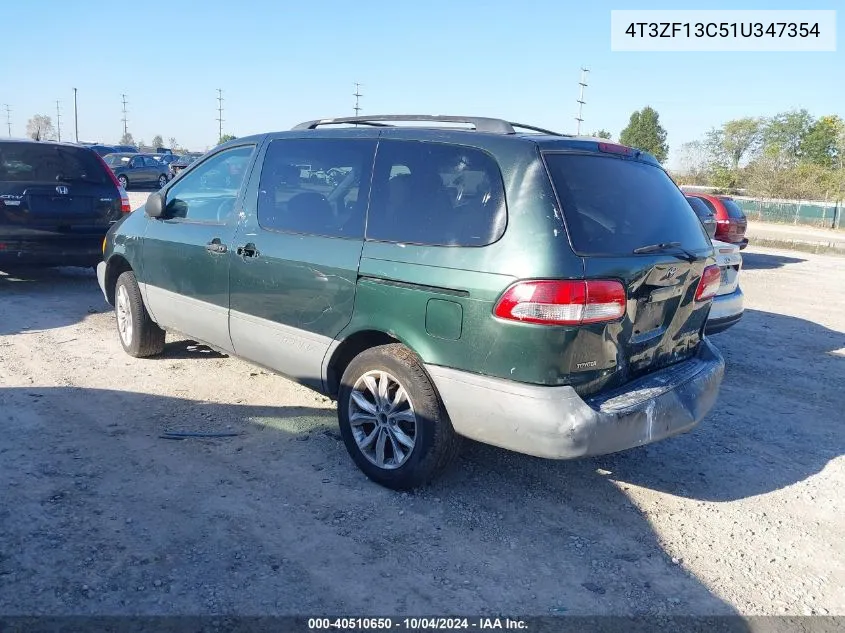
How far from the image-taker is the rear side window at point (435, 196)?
3.34m

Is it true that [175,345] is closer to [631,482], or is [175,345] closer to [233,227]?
[233,227]

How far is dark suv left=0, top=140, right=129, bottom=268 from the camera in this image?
7773 mm

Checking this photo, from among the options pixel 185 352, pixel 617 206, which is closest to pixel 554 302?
pixel 617 206

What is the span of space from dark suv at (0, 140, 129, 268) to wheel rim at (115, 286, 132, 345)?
2.62m

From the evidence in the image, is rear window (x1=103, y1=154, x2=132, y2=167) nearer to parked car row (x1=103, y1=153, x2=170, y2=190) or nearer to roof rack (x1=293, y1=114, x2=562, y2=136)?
parked car row (x1=103, y1=153, x2=170, y2=190)

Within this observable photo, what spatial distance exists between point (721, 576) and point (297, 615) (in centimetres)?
189

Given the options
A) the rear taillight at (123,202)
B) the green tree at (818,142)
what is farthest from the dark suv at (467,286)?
the green tree at (818,142)

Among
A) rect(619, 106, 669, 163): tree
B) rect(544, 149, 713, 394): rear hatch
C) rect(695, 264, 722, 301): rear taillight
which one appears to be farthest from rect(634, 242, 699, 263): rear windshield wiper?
rect(619, 106, 669, 163): tree

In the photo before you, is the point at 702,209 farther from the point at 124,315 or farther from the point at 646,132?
the point at 646,132

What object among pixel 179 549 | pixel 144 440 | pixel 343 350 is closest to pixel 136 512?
pixel 179 549

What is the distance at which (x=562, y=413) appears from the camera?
10.2ft

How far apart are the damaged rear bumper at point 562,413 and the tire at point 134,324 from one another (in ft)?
10.7

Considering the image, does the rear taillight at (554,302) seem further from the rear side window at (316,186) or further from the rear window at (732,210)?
the rear window at (732,210)

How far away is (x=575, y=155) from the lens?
3459 mm
